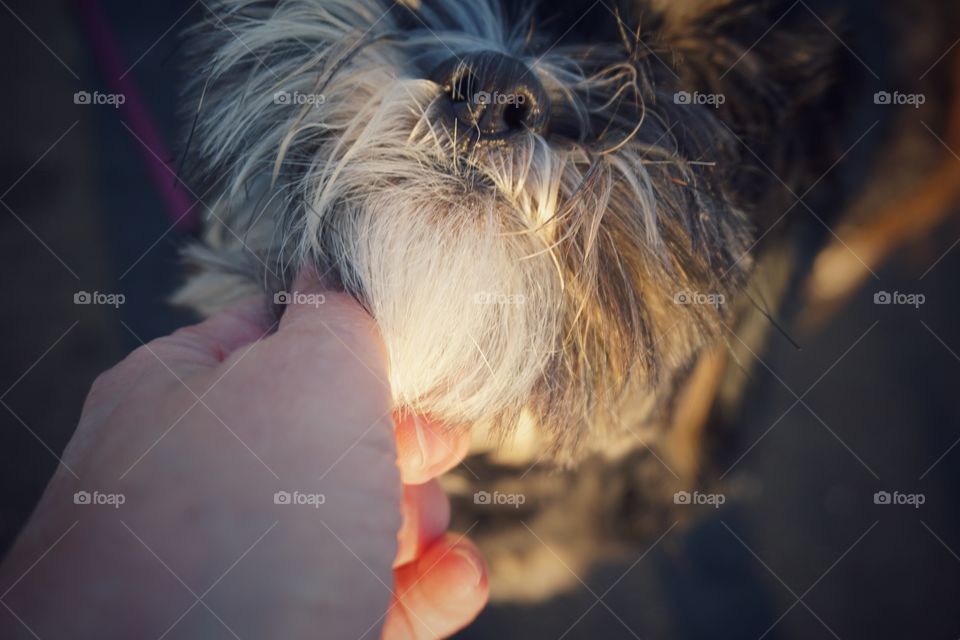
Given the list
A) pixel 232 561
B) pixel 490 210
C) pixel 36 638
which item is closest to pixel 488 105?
pixel 490 210

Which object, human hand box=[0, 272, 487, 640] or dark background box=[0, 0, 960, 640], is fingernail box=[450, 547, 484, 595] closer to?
dark background box=[0, 0, 960, 640]

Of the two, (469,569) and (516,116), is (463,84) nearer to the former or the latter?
(516,116)

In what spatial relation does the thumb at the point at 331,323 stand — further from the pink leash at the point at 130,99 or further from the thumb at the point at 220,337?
the pink leash at the point at 130,99

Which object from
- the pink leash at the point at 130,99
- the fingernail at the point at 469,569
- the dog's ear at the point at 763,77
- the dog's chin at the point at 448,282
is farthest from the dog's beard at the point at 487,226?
the pink leash at the point at 130,99

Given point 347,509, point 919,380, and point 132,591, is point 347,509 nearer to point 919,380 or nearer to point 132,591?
point 132,591

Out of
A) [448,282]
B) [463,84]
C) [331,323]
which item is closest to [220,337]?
[331,323]

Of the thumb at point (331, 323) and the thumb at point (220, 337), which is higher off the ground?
the thumb at point (331, 323)
